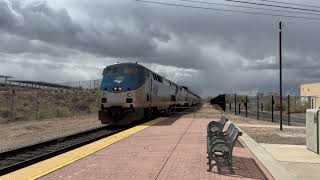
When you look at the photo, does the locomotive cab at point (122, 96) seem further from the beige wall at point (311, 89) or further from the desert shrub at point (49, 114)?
the beige wall at point (311, 89)

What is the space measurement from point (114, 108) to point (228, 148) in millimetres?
16850

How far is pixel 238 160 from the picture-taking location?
41.3 feet

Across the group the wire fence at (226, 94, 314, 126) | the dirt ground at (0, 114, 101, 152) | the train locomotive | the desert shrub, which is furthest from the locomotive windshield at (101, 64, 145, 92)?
the desert shrub

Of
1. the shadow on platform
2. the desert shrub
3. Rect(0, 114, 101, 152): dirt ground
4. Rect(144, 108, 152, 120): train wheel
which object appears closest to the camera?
the shadow on platform

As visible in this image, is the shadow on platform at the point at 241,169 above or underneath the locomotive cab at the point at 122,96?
underneath

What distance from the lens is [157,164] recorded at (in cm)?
1130

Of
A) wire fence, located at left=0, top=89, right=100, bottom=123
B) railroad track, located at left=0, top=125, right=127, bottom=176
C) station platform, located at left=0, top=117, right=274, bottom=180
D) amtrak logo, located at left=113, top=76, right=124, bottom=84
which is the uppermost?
A: amtrak logo, located at left=113, top=76, right=124, bottom=84

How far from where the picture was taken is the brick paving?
9.91 metres

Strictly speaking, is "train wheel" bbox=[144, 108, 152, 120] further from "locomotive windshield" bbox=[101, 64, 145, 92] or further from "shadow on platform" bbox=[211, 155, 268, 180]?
"shadow on platform" bbox=[211, 155, 268, 180]

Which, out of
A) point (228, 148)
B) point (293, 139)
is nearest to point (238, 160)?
point (228, 148)

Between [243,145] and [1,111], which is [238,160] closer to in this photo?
[243,145]

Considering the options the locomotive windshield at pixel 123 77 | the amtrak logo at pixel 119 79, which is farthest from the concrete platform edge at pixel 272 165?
the amtrak logo at pixel 119 79

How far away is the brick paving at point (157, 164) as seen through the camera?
32.5ft

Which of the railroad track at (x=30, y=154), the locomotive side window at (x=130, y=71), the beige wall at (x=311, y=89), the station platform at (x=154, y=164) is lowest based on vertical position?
the railroad track at (x=30, y=154)
